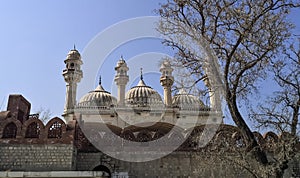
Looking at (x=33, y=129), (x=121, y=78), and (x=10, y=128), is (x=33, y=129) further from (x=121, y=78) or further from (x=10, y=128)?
(x=121, y=78)

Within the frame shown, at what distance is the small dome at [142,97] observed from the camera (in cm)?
2270

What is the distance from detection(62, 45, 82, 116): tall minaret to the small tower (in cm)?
309

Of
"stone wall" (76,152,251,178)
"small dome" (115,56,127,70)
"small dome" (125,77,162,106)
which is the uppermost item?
"small dome" (115,56,127,70)

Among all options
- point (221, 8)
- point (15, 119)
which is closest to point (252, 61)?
point (221, 8)

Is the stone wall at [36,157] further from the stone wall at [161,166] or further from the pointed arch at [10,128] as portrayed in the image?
the stone wall at [161,166]

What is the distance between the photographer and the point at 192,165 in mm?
10234

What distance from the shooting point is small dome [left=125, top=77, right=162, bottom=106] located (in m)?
22.7

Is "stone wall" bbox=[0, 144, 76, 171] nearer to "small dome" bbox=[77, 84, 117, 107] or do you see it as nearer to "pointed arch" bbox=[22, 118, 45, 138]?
"pointed arch" bbox=[22, 118, 45, 138]

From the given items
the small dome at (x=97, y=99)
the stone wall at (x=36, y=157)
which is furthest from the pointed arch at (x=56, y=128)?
the small dome at (x=97, y=99)

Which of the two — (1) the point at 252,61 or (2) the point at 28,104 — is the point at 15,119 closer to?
(2) the point at 28,104

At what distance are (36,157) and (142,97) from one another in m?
14.1

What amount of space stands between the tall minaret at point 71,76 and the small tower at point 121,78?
3.09 meters

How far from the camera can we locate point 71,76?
77.6 ft

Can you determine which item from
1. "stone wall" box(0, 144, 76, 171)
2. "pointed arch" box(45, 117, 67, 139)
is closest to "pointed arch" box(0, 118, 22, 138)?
"stone wall" box(0, 144, 76, 171)
